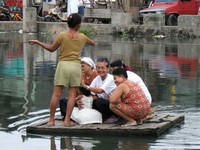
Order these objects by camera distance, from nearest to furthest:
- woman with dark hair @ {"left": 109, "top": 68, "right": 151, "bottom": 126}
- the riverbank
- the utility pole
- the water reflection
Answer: the water reflection < woman with dark hair @ {"left": 109, "top": 68, "right": 151, "bottom": 126} < the riverbank < the utility pole

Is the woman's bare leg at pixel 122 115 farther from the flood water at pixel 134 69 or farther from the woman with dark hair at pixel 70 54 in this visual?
the woman with dark hair at pixel 70 54

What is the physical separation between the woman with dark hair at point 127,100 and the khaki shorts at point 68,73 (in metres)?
0.53

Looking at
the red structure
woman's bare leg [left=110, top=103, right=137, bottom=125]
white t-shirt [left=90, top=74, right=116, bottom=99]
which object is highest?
the red structure

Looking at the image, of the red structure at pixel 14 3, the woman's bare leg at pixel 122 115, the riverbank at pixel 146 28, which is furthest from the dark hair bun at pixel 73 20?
the red structure at pixel 14 3

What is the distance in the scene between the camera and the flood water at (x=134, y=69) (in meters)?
8.98

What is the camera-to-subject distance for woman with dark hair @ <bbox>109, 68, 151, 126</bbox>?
9492 millimetres

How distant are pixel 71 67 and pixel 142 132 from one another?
1328mm

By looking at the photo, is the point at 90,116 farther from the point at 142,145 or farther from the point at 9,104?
the point at 9,104

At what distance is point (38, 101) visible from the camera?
12.7 m

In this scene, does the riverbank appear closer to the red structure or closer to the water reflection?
the red structure

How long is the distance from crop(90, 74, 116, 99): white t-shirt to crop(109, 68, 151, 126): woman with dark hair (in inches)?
15.6

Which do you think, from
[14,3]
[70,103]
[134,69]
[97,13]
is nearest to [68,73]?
[70,103]

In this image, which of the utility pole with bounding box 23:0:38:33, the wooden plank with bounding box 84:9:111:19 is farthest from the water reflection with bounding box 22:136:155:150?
the wooden plank with bounding box 84:9:111:19

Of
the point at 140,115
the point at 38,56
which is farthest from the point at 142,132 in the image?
the point at 38,56
